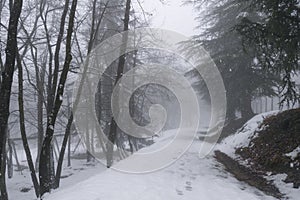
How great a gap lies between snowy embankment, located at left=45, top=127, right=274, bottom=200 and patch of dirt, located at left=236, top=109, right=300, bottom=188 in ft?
3.69

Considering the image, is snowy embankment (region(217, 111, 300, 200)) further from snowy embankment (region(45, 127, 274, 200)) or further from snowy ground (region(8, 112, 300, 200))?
snowy embankment (region(45, 127, 274, 200))

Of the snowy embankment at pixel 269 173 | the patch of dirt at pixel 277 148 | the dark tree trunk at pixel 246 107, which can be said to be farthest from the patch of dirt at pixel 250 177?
the dark tree trunk at pixel 246 107

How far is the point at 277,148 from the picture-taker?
29.9 ft

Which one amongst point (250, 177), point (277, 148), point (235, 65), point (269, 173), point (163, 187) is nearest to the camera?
point (163, 187)

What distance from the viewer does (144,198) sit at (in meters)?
5.37

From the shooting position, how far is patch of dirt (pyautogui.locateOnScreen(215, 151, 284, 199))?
6.62 m

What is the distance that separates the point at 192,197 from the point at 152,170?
2832 mm

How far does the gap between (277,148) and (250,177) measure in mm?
1586

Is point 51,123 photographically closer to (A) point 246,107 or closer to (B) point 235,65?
(B) point 235,65

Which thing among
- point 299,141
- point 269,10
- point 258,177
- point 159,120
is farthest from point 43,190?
point 159,120

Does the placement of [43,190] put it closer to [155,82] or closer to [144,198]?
[144,198]

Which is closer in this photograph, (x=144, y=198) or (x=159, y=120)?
(x=144, y=198)

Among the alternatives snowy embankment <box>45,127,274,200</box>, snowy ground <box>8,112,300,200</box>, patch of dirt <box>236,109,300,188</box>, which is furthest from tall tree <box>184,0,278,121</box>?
snowy embankment <box>45,127,274,200</box>

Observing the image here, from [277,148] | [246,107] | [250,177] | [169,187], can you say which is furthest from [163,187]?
[246,107]
